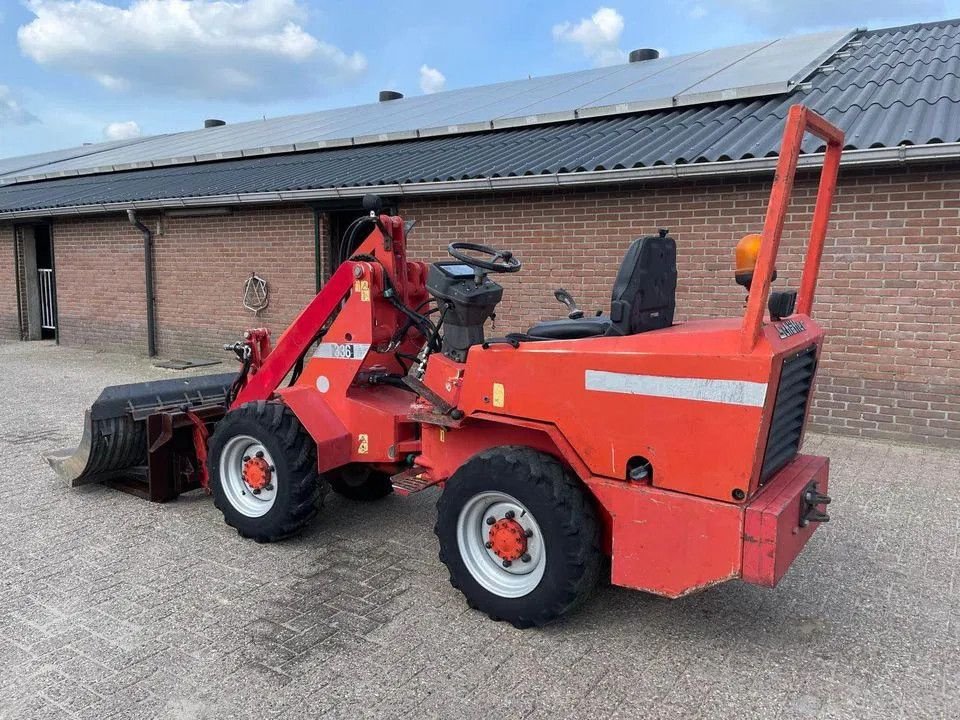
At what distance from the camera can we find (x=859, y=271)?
21.3 feet

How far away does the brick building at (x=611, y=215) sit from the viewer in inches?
248

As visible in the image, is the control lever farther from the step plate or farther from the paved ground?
the paved ground

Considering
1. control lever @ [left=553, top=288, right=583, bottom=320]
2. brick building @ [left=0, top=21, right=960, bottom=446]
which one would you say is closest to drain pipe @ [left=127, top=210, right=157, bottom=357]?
brick building @ [left=0, top=21, right=960, bottom=446]

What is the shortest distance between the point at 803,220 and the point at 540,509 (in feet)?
15.6

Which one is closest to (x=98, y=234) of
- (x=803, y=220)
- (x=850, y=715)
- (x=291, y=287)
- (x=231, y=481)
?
(x=291, y=287)

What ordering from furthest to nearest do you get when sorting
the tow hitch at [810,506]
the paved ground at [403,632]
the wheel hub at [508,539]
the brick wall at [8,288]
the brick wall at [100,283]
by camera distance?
the brick wall at [8,288], the brick wall at [100,283], the wheel hub at [508,539], the tow hitch at [810,506], the paved ground at [403,632]

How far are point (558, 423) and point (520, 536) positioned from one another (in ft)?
1.75

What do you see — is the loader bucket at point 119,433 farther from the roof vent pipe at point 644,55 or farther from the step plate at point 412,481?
the roof vent pipe at point 644,55

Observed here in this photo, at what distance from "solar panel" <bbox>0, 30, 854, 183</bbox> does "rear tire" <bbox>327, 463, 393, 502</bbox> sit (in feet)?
19.8

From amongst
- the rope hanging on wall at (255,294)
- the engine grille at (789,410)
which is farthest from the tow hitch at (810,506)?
the rope hanging on wall at (255,294)

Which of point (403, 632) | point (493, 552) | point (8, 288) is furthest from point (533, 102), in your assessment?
point (8, 288)

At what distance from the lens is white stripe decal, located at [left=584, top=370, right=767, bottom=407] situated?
271 centimetres

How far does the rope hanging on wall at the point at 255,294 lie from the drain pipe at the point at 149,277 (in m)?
2.16

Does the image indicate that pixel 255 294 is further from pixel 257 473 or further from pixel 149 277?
pixel 257 473
